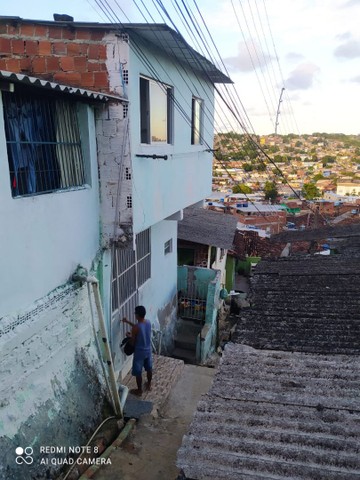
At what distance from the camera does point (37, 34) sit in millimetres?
5191

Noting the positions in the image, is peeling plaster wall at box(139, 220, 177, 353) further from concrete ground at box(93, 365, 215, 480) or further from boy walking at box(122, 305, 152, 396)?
concrete ground at box(93, 365, 215, 480)

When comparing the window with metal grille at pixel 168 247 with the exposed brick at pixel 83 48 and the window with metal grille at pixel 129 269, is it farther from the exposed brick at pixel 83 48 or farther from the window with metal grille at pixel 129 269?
the exposed brick at pixel 83 48

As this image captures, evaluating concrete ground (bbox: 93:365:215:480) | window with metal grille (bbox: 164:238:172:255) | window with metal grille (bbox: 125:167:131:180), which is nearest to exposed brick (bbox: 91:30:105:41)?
window with metal grille (bbox: 125:167:131:180)

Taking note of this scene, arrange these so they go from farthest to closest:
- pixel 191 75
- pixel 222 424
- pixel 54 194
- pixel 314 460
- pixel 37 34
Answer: pixel 191 75
pixel 37 34
pixel 54 194
pixel 222 424
pixel 314 460

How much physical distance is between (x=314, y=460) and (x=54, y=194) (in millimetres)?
3581

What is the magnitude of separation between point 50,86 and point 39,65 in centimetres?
186

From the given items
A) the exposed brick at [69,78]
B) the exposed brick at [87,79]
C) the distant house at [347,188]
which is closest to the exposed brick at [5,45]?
the exposed brick at [69,78]

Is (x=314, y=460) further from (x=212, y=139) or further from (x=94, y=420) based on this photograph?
(x=212, y=139)

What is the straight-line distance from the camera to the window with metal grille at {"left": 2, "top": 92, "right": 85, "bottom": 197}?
3842 millimetres

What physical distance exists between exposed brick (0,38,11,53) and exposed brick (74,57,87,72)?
1002 mm

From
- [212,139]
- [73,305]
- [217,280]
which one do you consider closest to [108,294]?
[73,305]

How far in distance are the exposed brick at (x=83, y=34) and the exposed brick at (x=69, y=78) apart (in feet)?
1.53

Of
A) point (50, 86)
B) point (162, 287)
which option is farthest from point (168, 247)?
point (50, 86)

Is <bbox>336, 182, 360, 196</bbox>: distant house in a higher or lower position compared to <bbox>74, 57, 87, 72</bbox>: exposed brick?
lower
